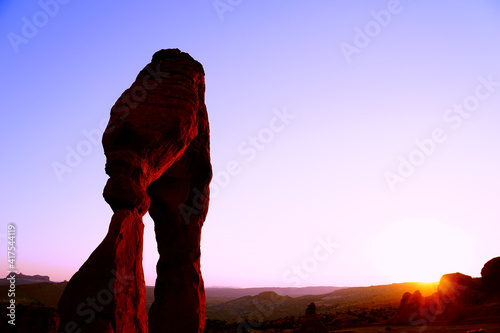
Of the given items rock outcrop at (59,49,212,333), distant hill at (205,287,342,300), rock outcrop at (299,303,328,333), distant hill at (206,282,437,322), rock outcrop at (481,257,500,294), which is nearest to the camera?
rock outcrop at (59,49,212,333)

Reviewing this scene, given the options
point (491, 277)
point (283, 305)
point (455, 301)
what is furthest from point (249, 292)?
point (455, 301)

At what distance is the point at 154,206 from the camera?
35.4 ft

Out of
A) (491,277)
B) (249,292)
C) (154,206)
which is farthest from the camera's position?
(249,292)

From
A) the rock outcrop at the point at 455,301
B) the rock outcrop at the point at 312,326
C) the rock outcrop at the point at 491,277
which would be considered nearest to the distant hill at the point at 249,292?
the rock outcrop at the point at 455,301

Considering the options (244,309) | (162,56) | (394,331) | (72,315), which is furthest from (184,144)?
(244,309)

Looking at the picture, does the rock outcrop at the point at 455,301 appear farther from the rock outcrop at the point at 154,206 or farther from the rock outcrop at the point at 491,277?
the rock outcrop at the point at 154,206

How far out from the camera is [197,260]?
413 inches

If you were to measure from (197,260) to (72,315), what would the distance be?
4.95 meters

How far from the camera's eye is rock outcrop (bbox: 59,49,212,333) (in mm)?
5984

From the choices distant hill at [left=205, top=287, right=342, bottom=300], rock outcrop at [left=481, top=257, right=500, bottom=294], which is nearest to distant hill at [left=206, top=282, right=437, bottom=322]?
rock outcrop at [left=481, top=257, right=500, bottom=294]

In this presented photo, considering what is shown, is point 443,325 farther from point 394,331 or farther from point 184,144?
point 184,144

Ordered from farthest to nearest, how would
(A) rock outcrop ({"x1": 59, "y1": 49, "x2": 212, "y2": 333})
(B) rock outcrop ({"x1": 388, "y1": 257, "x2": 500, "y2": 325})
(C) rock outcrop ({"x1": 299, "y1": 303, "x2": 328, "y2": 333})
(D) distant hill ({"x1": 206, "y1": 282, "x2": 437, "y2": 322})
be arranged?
(D) distant hill ({"x1": 206, "y1": 282, "x2": 437, "y2": 322})
(B) rock outcrop ({"x1": 388, "y1": 257, "x2": 500, "y2": 325})
(C) rock outcrop ({"x1": 299, "y1": 303, "x2": 328, "y2": 333})
(A) rock outcrop ({"x1": 59, "y1": 49, "x2": 212, "y2": 333})

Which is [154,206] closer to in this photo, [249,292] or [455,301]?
[455,301]

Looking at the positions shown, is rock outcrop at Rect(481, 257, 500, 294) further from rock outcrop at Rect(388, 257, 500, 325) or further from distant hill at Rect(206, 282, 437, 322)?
distant hill at Rect(206, 282, 437, 322)
